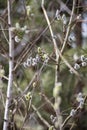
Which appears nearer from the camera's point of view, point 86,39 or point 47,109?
point 47,109

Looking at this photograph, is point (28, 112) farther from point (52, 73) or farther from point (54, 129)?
point (52, 73)

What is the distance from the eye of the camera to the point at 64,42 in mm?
A: 1401

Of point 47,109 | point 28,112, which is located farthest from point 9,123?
point 47,109

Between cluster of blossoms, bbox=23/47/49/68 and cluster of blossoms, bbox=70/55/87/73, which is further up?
cluster of blossoms, bbox=23/47/49/68

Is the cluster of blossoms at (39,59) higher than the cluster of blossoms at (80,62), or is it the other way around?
the cluster of blossoms at (39,59)

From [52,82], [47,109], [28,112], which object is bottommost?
[47,109]

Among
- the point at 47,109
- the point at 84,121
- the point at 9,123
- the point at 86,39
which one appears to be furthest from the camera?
the point at 86,39

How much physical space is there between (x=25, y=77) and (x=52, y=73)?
226mm

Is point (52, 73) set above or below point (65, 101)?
above

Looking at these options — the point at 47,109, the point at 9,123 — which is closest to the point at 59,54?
the point at 9,123

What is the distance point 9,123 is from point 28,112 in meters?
0.17

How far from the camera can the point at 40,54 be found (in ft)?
4.62

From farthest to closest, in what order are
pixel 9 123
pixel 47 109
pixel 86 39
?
1. pixel 86 39
2. pixel 47 109
3. pixel 9 123

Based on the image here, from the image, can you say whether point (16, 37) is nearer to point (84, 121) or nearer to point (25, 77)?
point (25, 77)
